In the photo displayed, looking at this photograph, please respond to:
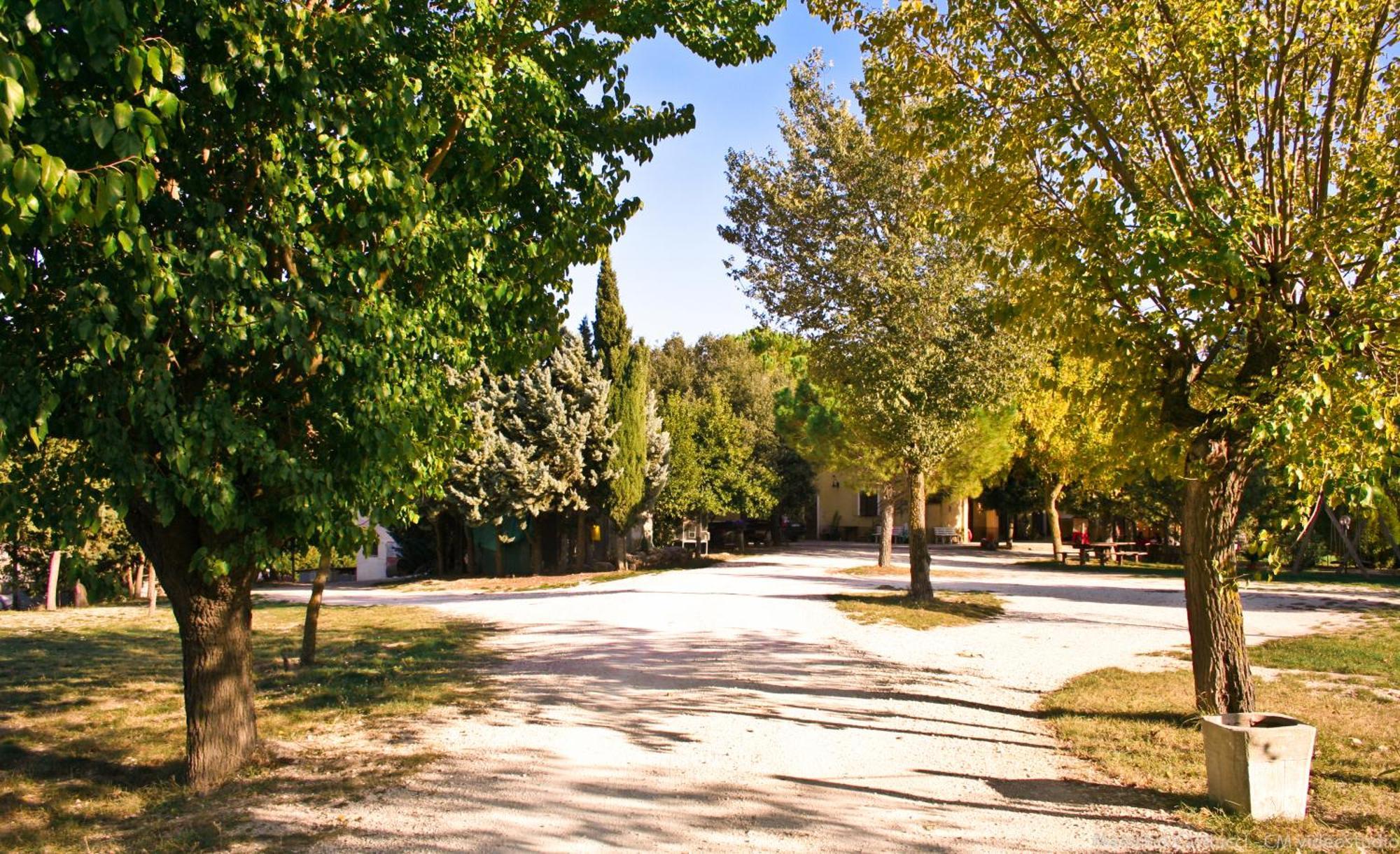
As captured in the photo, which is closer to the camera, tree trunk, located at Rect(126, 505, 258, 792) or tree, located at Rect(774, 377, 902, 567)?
tree trunk, located at Rect(126, 505, 258, 792)

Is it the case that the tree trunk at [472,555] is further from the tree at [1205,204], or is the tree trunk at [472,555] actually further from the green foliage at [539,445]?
the tree at [1205,204]

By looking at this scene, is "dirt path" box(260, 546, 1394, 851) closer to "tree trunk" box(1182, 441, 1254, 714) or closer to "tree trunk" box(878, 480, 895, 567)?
"tree trunk" box(1182, 441, 1254, 714)

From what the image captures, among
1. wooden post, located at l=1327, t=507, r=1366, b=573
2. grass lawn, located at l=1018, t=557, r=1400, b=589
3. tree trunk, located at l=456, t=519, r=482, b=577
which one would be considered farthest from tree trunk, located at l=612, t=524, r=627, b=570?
wooden post, located at l=1327, t=507, r=1366, b=573

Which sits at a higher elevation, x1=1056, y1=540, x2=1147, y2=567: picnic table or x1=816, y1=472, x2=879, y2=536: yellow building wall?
x1=816, y1=472, x2=879, y2=536: yellow building wall

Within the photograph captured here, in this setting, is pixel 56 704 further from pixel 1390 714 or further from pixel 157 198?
pixel 1390 714

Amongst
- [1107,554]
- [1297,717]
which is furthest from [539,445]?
[1297,717]

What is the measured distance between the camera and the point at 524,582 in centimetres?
2550

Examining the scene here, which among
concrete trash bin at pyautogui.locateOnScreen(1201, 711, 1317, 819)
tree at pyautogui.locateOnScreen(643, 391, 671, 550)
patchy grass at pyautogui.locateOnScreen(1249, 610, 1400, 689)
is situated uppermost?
tree at pyautogui.locateOnScreen(643, 391, 671, 550)

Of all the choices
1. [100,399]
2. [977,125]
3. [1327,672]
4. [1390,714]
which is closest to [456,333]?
[100,399]

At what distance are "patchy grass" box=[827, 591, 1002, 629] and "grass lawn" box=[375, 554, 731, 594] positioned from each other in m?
7.99

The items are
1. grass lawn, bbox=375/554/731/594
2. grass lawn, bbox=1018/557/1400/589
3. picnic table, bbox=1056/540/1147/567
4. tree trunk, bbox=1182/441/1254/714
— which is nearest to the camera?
tree trunk, bbox=1182/441/1254/714

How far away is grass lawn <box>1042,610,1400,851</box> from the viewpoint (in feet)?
17.2

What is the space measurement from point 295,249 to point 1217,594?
7036mm

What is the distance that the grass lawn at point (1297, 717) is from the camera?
17.2ft
